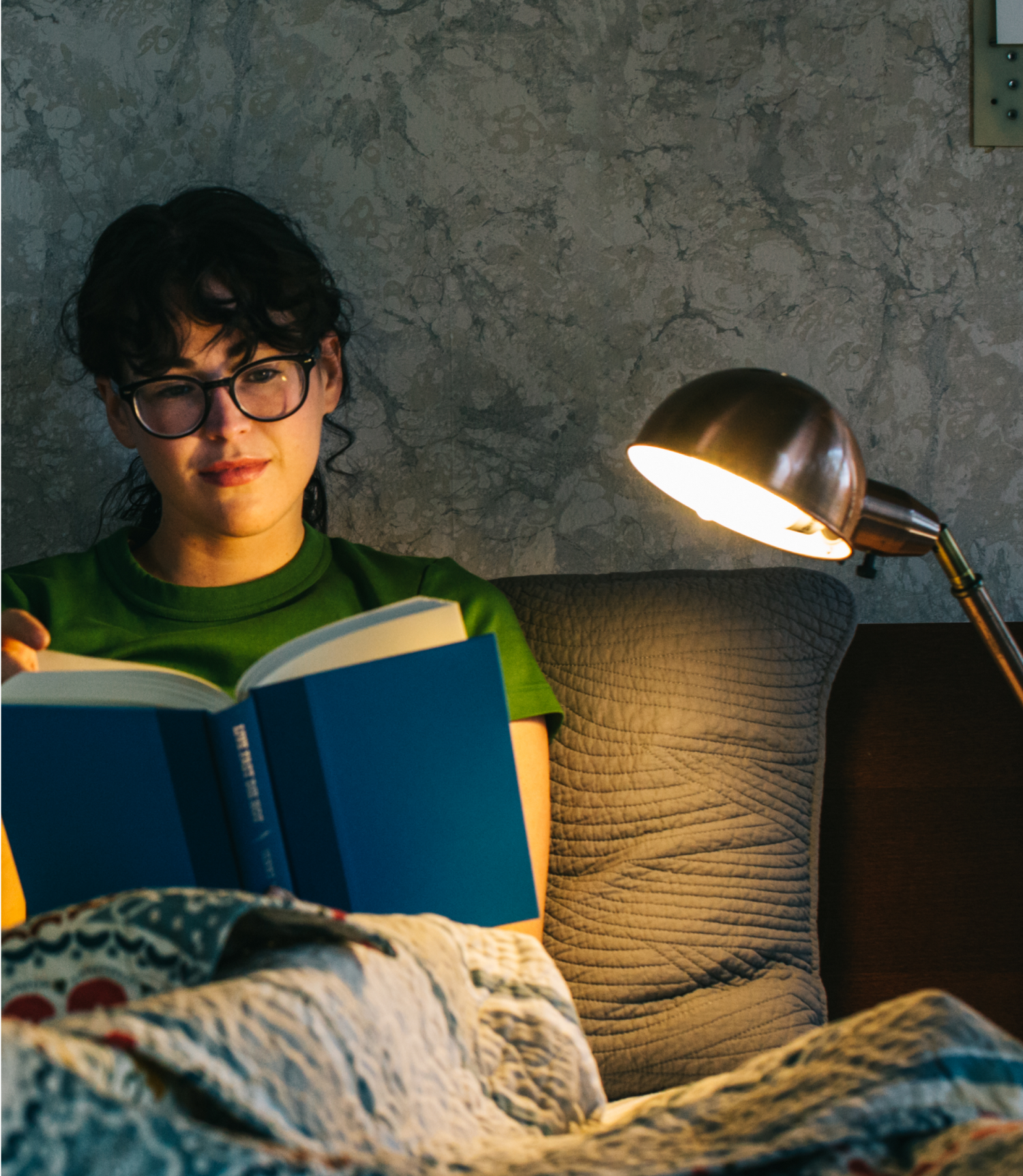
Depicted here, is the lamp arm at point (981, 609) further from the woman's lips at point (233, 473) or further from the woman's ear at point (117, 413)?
the woman's ear at point (117, 413)

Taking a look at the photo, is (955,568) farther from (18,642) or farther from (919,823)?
(18,642)

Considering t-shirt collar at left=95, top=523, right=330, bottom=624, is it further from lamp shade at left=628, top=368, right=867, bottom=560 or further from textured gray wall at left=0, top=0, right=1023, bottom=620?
lamp shade at left=628, top=368, right=867, bottom=560

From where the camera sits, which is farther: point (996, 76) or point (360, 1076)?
point (996, 76)

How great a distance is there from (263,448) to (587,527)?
492 mm

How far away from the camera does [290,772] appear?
0.73 metres

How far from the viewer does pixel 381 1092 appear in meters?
0.55

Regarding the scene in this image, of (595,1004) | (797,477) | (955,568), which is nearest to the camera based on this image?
(797,477)

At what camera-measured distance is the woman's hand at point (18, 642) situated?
2.64ft

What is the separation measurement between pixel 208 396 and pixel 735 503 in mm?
547

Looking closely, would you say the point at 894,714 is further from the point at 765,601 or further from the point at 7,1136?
the point at 7,1136

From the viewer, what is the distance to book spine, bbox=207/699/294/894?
72 centimetres

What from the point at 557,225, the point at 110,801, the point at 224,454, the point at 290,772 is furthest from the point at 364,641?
the point at 557,225

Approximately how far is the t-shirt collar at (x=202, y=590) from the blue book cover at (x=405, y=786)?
14.6 inches

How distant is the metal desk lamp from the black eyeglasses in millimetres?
386
